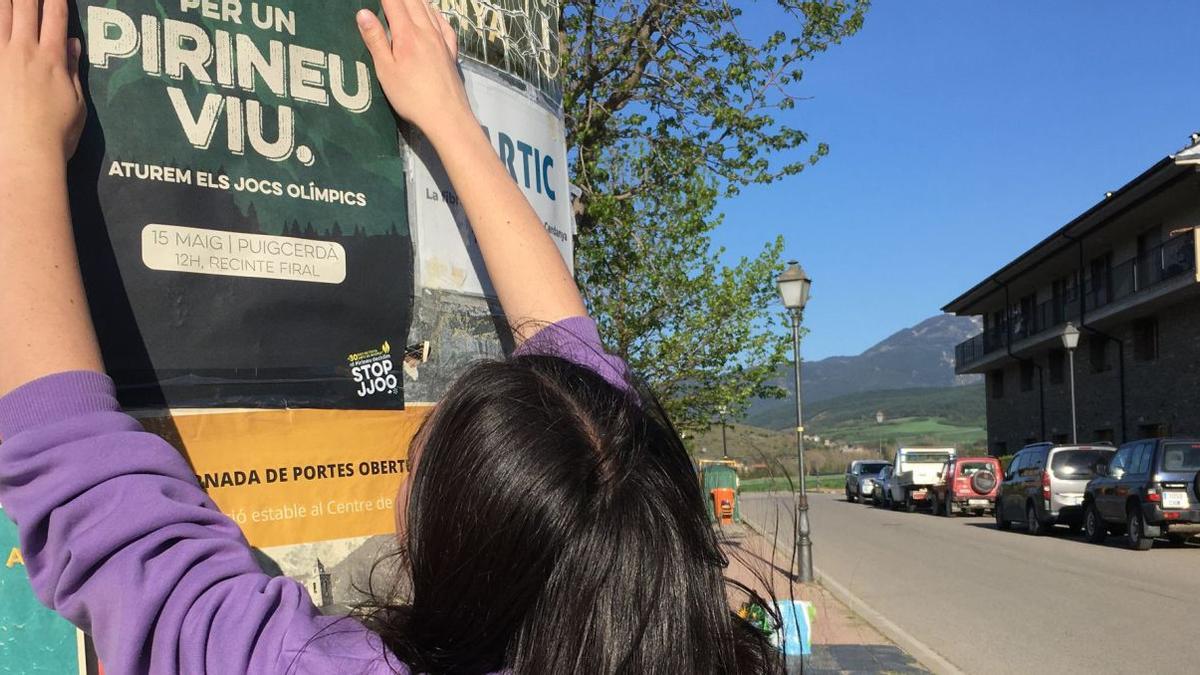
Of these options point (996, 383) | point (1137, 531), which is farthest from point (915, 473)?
point (996, 383)

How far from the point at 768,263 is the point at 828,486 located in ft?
150

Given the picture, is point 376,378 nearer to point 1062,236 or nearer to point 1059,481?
point 1059,481

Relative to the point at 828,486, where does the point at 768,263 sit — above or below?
above

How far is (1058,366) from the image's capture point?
138ft

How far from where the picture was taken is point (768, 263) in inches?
785

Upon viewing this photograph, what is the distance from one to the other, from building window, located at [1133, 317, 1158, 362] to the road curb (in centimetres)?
2381

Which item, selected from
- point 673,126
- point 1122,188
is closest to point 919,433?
point 1122,188

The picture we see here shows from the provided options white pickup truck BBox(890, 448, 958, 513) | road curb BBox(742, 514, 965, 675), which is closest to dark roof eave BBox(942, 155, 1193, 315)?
white pickup truck BBox(890, 448, 958, 513)

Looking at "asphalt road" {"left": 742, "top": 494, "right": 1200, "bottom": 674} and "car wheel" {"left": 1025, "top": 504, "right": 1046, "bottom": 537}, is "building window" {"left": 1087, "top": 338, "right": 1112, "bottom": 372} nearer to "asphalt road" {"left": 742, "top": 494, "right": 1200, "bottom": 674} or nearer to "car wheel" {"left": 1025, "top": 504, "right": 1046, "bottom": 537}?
"car wheel" {"left": 1025, "top": 504, "right": 1046, "bottom": 537}

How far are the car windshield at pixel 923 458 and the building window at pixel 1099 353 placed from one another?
22.0 feet

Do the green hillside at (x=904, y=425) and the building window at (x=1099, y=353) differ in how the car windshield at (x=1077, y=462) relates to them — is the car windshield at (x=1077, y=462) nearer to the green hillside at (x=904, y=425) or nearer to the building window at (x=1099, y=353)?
the building window at (x=1099, y=353)

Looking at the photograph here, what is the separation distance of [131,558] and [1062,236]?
3957 cm

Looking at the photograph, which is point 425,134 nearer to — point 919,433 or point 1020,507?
point 1020,507

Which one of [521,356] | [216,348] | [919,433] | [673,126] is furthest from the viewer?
[919,433]
